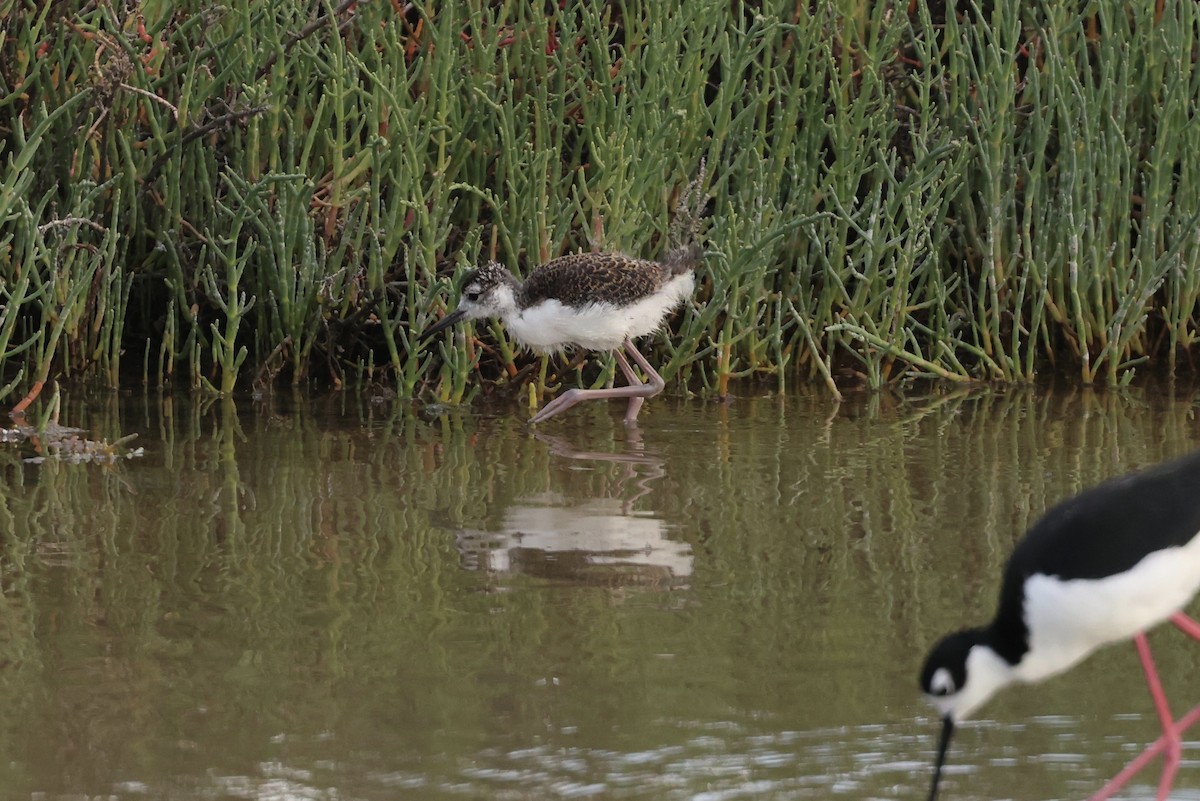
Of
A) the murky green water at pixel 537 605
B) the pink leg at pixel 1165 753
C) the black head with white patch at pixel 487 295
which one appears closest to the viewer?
the pink leg at pixel 1165 753

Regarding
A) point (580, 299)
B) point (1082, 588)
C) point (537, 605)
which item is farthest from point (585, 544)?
point (1082, 588)

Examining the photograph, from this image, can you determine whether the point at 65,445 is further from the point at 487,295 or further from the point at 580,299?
the point at 580,299

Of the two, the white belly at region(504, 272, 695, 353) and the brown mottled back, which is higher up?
the brown mottled back

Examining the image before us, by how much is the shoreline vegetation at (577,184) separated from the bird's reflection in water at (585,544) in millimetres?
1586

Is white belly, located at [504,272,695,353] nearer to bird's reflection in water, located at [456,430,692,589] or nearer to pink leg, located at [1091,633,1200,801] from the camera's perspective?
bird's reflection in water, located at [456,430,692,589]

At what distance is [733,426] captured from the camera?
23.9 ft

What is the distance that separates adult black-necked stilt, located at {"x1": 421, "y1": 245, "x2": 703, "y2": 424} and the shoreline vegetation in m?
0.23

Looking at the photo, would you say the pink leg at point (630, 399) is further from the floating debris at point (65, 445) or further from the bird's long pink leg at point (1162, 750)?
the bird's long pink leg at point (1162, 750)

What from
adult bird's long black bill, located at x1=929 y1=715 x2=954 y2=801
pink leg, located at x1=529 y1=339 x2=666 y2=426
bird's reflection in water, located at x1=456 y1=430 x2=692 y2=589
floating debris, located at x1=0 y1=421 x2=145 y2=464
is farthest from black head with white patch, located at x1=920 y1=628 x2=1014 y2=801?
pink leg, located at x1=529 y1=339 x2=666 y2=426

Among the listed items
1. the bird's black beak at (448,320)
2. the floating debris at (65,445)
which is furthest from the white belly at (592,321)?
the floating debris at (65,445)

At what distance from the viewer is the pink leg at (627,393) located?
7.36 m

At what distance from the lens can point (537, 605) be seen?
193 inches

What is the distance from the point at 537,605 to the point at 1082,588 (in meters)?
1.77

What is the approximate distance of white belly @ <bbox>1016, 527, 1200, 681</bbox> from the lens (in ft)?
11.4
